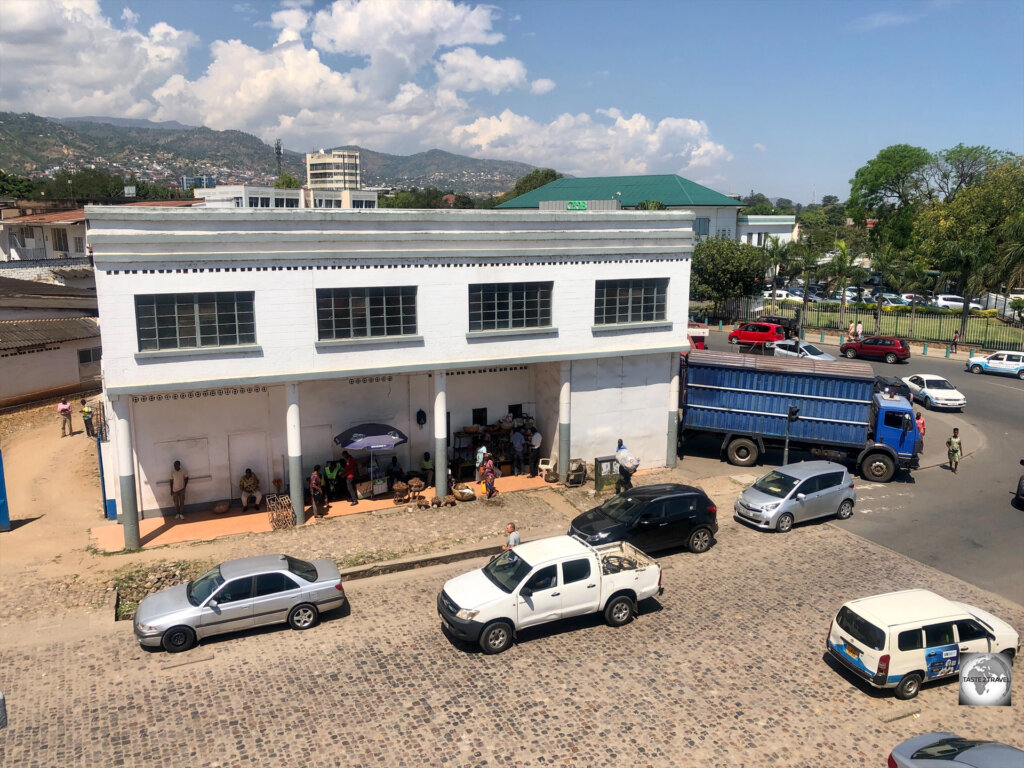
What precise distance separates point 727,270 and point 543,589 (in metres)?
43.8

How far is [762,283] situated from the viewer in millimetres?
56031

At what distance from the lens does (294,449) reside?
1992cm

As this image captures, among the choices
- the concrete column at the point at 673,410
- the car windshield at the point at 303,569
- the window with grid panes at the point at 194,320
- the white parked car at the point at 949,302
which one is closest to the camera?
the car windshield at the point at 303,569

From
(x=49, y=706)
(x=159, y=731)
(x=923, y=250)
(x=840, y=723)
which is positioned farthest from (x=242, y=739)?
(x=923, y=250)

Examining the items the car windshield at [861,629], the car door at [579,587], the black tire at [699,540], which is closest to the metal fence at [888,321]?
the black tire at [699,540]

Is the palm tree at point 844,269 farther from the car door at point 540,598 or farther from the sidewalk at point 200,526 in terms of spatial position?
the car door at point 540,598

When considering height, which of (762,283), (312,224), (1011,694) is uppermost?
(312,224)

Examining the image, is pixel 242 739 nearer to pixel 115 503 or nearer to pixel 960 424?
pixel 115 503

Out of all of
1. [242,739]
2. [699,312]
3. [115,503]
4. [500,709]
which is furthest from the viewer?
[699,312]

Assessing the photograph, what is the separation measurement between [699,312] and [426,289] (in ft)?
140

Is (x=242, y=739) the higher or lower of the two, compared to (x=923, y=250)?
lower

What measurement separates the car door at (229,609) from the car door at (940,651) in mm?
12020

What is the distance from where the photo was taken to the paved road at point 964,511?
18.4 meters

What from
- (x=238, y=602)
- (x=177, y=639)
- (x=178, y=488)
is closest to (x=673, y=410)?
(x=178, y=488)
